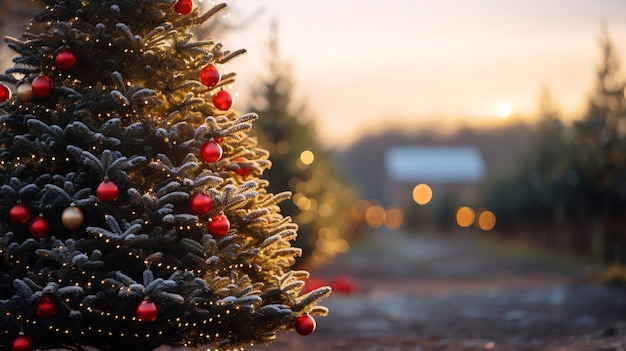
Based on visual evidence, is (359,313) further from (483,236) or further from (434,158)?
(434,158)

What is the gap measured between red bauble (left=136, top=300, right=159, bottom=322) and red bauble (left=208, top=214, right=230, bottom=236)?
72 centimetres

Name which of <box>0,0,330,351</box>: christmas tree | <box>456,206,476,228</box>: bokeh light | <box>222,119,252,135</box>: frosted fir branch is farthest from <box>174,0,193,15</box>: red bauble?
<box>456,206,476,228</box>: bokeh light

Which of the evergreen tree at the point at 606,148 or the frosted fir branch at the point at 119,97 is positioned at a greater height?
the evergreen tree at the point at 606,148

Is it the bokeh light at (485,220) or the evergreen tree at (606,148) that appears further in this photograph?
the bokeh light at (485,220)

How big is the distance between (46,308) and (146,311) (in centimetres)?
70

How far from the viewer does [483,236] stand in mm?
68188

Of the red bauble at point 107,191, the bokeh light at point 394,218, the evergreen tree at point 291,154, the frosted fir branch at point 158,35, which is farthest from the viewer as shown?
the bokeh light at point 394,218

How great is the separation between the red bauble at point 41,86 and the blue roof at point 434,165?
10072cm

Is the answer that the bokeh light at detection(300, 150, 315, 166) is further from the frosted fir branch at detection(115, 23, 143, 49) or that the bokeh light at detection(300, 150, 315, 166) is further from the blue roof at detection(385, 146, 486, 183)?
the blue roof at detection(385, 146, 486, 183)

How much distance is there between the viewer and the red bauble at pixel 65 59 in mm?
5469

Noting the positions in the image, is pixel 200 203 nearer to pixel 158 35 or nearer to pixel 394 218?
pixel 158 35

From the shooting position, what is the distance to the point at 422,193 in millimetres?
104000

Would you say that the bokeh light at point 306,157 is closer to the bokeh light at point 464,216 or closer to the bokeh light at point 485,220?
the bokeh light at point 485,220

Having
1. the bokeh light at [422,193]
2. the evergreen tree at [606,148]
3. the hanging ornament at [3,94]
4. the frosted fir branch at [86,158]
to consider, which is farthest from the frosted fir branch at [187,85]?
the bokeh light at [422,193]
